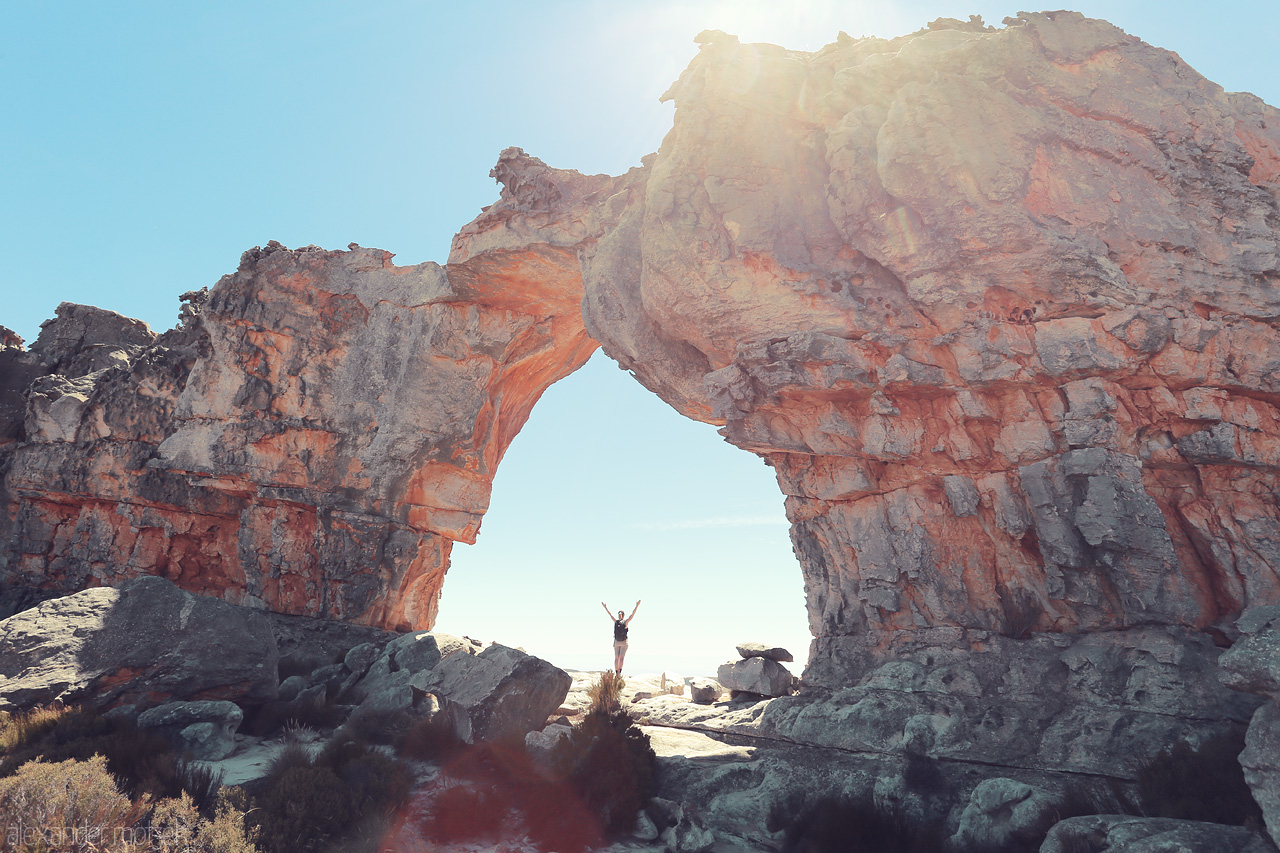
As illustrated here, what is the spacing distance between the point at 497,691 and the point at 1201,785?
8.29 meters

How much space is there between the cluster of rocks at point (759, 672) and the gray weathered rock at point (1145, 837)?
6.65m

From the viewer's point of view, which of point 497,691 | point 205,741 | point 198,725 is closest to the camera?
point 205,741

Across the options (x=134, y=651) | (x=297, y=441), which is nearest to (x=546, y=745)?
(x=134, y=651)

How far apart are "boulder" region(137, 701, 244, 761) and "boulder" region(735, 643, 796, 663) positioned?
28.4 ft

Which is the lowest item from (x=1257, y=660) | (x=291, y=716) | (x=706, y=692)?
(x=291, y=716)

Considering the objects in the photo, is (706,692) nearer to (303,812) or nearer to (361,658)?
(361,658)

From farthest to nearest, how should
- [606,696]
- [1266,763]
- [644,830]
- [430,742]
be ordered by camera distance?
[606,696] → [430,742] → [644,830] → [1266,763]

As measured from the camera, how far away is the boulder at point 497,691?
9.90m

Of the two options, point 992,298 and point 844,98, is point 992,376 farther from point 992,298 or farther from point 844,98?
point 844,98

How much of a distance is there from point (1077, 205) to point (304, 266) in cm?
1825

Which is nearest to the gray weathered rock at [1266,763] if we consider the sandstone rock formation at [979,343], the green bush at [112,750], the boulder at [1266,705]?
the boulder at [1266,705]

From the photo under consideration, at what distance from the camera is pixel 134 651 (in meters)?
10.0

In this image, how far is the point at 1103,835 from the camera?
5.98 m

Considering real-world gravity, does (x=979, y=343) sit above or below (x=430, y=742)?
above
